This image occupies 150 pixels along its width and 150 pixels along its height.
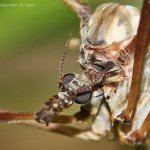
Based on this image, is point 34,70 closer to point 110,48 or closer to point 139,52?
point 110,48

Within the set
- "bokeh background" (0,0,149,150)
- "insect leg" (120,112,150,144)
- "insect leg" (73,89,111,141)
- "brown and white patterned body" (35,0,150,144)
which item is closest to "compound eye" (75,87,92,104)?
"brown and white patterned body" (35,0,150,144)

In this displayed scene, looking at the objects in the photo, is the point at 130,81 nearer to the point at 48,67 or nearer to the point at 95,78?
the point at 95,78

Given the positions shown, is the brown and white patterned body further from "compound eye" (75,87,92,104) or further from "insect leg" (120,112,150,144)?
"insect leg" (120,112,150,144)

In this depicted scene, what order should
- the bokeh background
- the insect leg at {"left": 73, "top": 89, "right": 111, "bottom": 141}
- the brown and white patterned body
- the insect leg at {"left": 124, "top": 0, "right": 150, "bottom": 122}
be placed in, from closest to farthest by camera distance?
the insect leg at {"left": 124, "top": 0, "right": 150, "bottom": 122}, the brown and white patterned body, the insect leg at {"left": 73, "top": 89, "right": 111, "bottom": 141}, the bokeh background

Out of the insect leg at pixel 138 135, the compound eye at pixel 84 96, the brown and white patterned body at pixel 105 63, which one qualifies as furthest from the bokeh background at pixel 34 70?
the compound eye at pixel 84 96

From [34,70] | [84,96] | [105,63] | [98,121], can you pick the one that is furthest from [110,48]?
[34,70]

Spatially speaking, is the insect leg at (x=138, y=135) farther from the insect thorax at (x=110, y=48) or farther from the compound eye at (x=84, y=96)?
the compound eye at (x=84, y=96)
